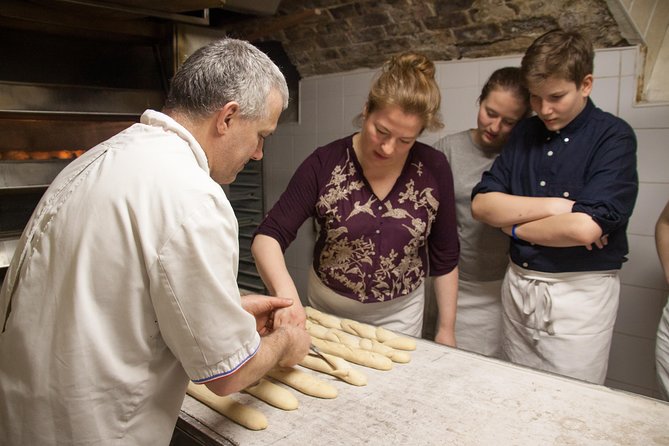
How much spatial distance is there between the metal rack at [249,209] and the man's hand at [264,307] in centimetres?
273

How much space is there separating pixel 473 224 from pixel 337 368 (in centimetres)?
113

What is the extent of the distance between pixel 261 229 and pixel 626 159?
1.26 meters

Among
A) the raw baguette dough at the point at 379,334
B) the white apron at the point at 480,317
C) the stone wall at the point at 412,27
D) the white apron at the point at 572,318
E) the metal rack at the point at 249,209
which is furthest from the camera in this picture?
the metal rack at the point at 249,209

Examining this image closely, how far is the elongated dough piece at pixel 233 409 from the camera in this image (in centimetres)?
112

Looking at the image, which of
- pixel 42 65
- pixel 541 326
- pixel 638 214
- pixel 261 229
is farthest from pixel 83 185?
pixel 638 214

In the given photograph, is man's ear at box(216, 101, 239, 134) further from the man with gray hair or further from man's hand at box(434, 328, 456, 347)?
man's hand at box(434, 328, 456, 347)

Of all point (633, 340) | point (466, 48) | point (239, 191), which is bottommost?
point (633, 340)

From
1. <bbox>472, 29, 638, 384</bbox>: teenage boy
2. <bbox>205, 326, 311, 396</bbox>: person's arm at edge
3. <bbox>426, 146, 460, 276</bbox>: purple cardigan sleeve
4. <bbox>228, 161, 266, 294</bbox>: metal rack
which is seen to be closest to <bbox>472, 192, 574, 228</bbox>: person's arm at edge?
<bbox>472, 29, 638, 384</bbox>: teenage boy

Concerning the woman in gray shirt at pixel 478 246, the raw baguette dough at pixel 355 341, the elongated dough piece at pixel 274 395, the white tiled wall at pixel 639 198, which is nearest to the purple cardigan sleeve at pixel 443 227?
the woman in gray shirt at pixel 478 246

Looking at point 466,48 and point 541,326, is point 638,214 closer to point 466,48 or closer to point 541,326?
point 541,326

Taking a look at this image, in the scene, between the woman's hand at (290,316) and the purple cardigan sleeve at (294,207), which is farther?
the purple cardigan sleeve at (294,207)

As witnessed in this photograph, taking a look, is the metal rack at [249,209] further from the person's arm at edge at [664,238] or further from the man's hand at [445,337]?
the person's arm at edge at [664,238]

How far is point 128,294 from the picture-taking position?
2.87 ft

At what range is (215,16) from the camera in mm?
3117
